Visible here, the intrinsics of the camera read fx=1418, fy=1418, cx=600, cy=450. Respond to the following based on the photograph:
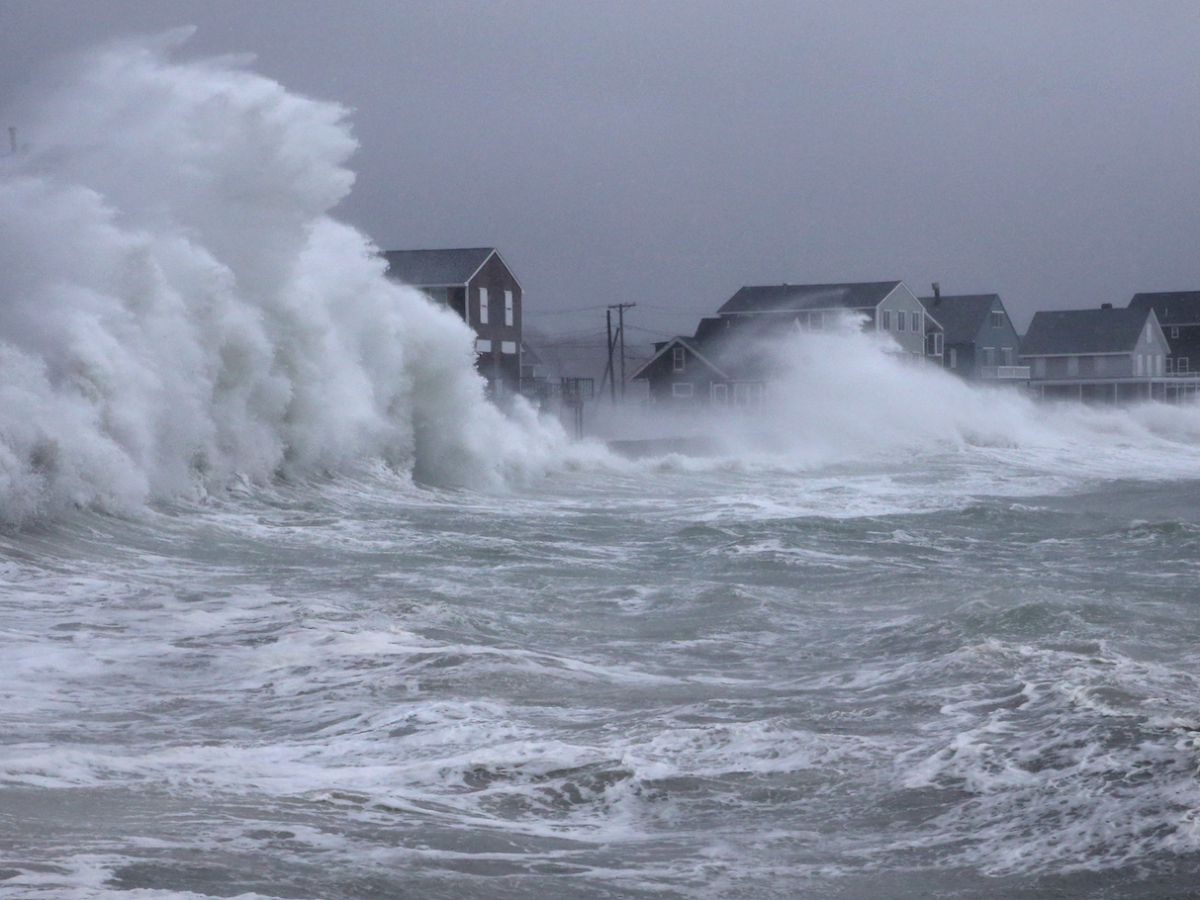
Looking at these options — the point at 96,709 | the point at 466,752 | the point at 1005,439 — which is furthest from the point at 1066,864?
the point at 1005,439

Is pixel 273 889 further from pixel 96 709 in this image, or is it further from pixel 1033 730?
pixel 1033 730

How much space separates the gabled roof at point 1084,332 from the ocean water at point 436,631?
52989 millimetres

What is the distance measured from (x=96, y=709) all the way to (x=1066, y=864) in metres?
4.39

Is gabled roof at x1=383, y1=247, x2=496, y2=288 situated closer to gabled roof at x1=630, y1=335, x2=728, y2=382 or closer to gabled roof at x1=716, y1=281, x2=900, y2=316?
gabled roof at x1=630, y1=335, x2=728, y2=382

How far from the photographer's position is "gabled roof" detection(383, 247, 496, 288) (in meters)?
43.8

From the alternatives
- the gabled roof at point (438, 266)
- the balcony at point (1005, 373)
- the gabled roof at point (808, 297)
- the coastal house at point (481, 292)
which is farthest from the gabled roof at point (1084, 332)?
the gabled roof at point (438, 266)

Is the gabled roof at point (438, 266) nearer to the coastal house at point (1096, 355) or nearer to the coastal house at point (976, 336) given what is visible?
the coastal house at point (976, 336)

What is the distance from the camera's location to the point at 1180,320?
85125mm

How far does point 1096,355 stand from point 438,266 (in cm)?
4254

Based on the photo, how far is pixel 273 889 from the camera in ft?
14.0

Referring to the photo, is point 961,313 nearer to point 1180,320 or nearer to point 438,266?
point 1180,320

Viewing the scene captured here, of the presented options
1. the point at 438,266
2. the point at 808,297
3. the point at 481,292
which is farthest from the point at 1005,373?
the point at 438,266

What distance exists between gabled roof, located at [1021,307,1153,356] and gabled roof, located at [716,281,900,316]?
1972 cm

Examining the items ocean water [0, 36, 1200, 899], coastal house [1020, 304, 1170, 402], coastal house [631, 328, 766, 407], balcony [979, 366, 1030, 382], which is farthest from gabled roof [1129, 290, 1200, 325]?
ocean water [0, 36, 1200, 899]
